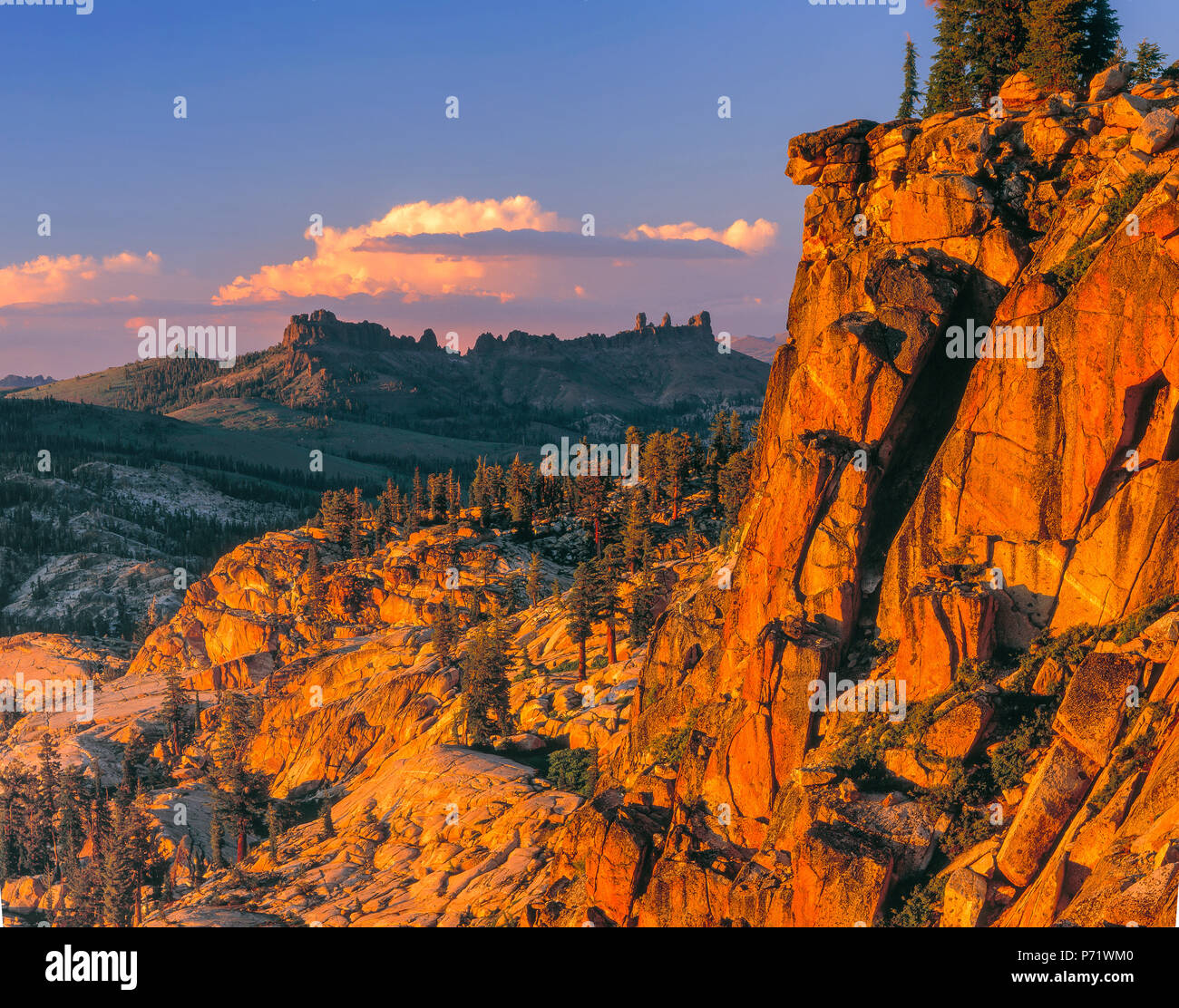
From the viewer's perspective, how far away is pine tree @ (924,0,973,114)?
242 ft

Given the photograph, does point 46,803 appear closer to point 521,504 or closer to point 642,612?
point 642,612

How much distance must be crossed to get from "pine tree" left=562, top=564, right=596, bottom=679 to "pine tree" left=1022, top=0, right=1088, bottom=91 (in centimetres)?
5751

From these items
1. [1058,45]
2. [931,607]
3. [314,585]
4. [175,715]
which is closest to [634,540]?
[314,585]

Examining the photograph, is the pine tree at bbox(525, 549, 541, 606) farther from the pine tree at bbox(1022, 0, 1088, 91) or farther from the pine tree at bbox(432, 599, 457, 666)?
the pine tree at bbox(1022, 0, 1088, 91)

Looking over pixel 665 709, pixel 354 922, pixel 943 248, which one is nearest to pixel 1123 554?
pixel 943 248

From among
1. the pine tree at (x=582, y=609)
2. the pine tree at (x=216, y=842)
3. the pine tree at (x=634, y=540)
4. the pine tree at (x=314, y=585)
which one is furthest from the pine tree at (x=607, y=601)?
the pine tree at (x=314, y=585)

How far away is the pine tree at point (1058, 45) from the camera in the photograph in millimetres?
60625

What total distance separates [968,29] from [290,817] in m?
91.2

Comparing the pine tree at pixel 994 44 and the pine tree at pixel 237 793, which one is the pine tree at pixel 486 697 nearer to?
the pine tree at pixel 237 793

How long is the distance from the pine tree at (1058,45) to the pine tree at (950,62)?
8.84 m

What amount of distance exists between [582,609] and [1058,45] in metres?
61.1

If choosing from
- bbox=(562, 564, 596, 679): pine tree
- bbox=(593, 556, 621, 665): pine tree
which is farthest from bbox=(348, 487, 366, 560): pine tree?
bbox=(593, 556, 621, 665): pine tree

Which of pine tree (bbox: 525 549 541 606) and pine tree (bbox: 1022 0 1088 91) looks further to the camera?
pine tree (bbox: 525 549 541 606)

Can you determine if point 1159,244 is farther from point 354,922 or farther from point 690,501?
point 690,501
